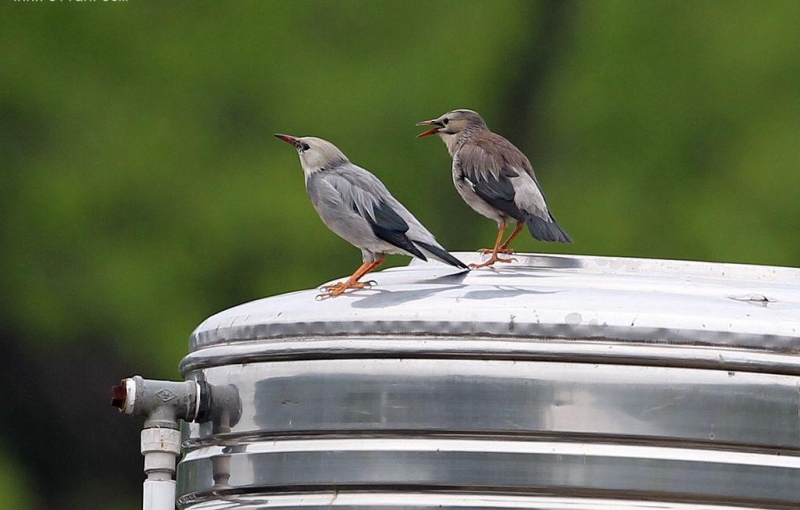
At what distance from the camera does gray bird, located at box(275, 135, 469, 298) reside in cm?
307

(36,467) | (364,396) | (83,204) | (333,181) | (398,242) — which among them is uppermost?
(83,204)

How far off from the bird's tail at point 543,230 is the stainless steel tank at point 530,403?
1.50 meters

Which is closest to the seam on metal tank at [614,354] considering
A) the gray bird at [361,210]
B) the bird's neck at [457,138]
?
the gray bird at [361,210]

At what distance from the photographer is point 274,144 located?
802cm

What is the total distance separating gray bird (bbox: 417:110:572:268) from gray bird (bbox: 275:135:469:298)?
1.94 feet

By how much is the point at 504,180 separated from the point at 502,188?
0.03 metres

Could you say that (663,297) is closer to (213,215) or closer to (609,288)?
(609,288)

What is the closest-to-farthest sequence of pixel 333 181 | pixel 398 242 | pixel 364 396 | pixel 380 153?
pixel 364 396 < pixel 398 242 < pixel 333 181 < pixel 380 153

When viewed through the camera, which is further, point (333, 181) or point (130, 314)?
point (130, 314)

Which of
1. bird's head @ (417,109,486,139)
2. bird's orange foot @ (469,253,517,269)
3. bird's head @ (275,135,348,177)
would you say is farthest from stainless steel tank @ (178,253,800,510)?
bird's head @ (417,109,486,139)

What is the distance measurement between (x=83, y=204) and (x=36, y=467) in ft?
4.37

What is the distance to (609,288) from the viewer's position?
2.50 metres

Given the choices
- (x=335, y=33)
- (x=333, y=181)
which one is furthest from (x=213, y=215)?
(x=333, y=181)

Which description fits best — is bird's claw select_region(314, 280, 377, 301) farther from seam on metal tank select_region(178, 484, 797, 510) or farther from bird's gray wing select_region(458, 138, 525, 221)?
bird's gray wing select_region(458, 138, 525, 221)
